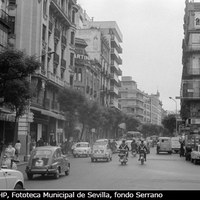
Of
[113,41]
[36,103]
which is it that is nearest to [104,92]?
[113,41]

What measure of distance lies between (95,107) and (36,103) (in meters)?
15.0

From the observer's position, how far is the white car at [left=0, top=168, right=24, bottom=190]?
11.1 metres

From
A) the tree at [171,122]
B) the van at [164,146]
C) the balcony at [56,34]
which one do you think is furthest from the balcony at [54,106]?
the tree at [171,122]

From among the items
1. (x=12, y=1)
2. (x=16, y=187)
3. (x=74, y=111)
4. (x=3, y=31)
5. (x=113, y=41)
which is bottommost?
→ (x=16, y=187)

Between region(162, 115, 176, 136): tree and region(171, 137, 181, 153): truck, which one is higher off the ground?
region(162, 115, 176, 136): tree

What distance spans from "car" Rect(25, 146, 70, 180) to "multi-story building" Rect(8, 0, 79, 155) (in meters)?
18.3

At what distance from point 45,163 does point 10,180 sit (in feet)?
34.2

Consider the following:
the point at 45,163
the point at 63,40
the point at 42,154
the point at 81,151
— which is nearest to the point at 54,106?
→ the point at 63,40

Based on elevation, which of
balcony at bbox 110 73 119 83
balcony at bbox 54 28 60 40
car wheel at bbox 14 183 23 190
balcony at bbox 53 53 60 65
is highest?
balcony at bbox 110 73 119 83

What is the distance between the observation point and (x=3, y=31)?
1457 inches

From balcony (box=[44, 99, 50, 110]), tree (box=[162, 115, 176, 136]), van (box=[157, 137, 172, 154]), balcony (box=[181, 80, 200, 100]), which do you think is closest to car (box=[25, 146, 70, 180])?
balcony (box=[44, 99, 50, 110])

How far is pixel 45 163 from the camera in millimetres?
21875

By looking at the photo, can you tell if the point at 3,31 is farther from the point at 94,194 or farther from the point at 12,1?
the point at 94,194

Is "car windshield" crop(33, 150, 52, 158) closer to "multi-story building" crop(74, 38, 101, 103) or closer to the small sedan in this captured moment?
the small sedan
